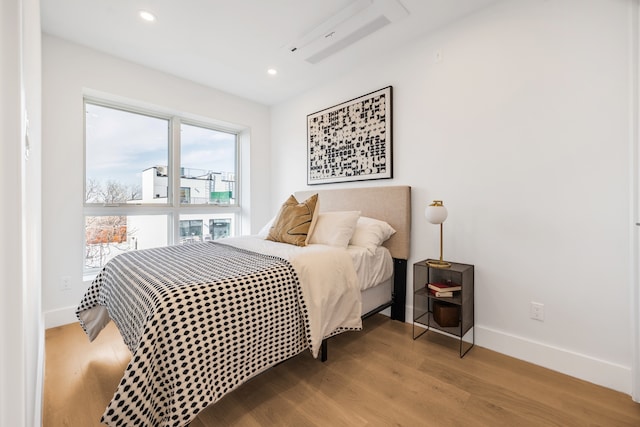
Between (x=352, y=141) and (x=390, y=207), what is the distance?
2.88 feet

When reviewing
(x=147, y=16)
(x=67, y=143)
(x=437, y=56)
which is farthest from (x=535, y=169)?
(x=67, y=143)

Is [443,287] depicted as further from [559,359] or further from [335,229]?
[335,229]

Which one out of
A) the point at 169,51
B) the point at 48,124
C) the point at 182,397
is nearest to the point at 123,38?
the point at 169,51

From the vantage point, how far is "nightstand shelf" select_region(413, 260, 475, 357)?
2.00 metres

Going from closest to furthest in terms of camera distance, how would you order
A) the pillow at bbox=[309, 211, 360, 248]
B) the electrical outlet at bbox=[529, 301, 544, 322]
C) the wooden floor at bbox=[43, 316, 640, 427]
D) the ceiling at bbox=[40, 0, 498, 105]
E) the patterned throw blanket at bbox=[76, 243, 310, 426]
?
the patterned throw blanket at bbox=[76, 243, 310, 426], the wooden floor at bbox=[43, 316, 640, 427], the electrical outlet at bbox=[529, 301, 544, 322], the ceiling at bbox=[40, 0, 498, 105], the pillow at bbox=[309, 211, 360, 248]

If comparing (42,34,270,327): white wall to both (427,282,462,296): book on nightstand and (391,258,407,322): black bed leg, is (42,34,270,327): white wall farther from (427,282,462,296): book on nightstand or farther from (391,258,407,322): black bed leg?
(427,282,462,296): book on nightstand

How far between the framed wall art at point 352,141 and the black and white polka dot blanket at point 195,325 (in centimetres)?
153

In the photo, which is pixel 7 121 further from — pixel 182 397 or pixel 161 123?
pixel 161 123

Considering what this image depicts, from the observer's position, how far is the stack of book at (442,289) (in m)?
2.01

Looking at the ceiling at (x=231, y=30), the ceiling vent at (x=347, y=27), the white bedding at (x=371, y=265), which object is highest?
the ceiling at (x=231, y=30)

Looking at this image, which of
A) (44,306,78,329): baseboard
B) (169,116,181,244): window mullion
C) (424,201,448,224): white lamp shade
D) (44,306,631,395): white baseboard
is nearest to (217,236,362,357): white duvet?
(424,201,448,224): white lamp shade

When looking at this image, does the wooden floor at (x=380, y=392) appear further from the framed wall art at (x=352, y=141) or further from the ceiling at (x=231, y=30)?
the ceiling at (x=231, y=30)

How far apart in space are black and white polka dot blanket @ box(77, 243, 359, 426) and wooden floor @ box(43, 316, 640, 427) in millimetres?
238

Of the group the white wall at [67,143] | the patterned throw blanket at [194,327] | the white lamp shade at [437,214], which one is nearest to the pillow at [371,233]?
the white lamp shade at [437,214]
